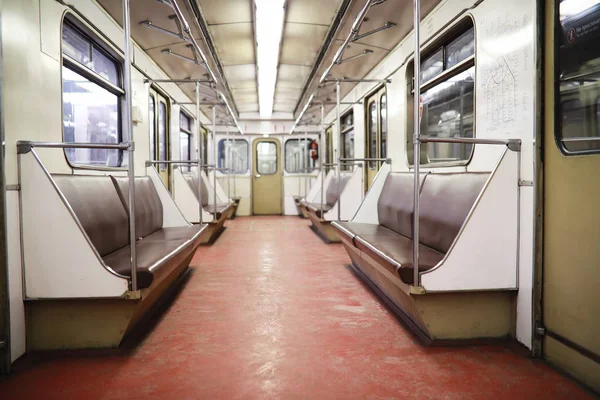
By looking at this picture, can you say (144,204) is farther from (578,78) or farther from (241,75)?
(241,75)

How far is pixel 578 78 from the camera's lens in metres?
1.95

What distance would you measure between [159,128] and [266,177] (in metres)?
5.52

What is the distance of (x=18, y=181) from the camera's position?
2.17 metres

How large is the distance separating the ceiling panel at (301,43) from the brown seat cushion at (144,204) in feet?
7.57

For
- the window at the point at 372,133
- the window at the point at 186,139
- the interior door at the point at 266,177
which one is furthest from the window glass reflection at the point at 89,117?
the interior door at the point at 266,177

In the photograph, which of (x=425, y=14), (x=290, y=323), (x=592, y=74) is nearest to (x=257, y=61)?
(x=425, y=14)

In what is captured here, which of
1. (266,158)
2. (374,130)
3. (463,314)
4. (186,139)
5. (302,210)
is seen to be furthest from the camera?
(266,158)

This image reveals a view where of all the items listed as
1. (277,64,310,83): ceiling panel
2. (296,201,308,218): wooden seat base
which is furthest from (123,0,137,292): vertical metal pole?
(296,201,308,218): wooden seat base

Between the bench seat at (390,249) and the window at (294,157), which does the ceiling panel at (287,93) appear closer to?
the window at (294,157)

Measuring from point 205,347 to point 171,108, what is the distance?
4780 millimetres

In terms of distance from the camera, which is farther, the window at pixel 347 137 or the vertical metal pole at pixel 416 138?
the window at pixel 347 137

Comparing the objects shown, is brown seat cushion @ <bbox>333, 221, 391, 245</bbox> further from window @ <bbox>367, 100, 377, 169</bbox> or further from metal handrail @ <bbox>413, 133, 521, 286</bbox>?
window @ <bbox>367, 100, 377, 169</bbox>

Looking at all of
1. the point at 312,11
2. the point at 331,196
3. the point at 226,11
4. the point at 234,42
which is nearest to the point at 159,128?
the point at 234,42

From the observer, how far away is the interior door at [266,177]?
1107cm
